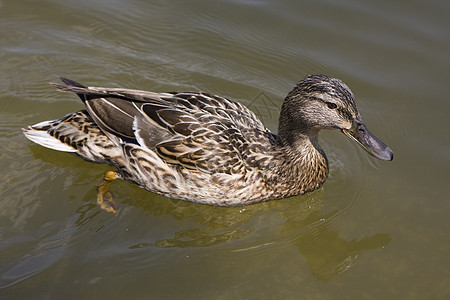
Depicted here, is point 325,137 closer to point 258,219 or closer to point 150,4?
point 258,219

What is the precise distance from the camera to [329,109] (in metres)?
6.06

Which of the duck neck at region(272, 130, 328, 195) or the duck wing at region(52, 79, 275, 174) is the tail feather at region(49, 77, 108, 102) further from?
the duck neck at region(272, 130, 328, 195)

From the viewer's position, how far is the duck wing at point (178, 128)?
639cm

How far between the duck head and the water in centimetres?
102

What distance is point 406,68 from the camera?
341 inches

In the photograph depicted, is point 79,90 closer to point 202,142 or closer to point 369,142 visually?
point 202,142

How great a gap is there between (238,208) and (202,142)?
95 centimetres

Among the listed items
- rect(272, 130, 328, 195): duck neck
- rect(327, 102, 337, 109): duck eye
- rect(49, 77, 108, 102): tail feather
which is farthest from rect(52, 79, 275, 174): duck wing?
rect(327, 102, 337, 109): duck eye

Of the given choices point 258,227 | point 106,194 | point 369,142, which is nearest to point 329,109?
point 369,142

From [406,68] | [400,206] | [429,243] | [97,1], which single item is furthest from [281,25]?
[429,243]

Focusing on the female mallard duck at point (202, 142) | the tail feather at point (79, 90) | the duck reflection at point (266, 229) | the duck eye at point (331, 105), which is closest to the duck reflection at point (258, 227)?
the duck reflection at point (266, 229)

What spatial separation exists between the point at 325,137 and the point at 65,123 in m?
3.53

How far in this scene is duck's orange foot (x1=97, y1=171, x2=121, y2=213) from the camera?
6.55 m

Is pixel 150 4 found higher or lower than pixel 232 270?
higher
